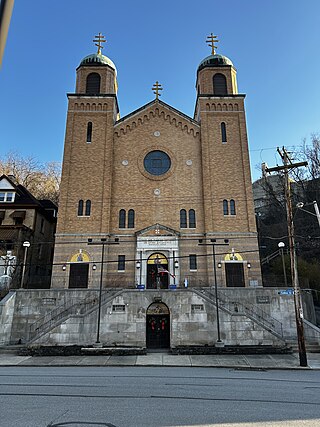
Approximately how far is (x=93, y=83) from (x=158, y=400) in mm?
32128

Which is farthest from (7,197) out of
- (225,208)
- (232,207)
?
(232,207)

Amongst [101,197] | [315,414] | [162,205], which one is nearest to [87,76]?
[101,197]

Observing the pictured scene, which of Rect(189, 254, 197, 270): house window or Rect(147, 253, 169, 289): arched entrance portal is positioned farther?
Rect(189, 254, 197, 270): house window

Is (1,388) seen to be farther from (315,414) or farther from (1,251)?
(1,251)

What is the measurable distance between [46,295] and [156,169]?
15286mm

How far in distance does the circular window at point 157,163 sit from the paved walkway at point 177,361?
1717 centimetres

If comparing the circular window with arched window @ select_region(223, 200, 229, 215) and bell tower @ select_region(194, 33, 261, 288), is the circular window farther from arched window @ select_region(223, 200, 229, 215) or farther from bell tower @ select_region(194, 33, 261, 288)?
arched window @ select_region(223, 200, 229, 215)

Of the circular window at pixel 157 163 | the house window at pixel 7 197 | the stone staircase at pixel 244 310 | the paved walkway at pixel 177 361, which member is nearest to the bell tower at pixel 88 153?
the circular window at pixel 157 163

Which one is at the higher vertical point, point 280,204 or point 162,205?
point 280,204

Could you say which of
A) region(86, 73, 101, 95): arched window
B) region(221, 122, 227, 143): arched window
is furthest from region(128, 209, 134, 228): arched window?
region(86, 73, 101, 95): arched window

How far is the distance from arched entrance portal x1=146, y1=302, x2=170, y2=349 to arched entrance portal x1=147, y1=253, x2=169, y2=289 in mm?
4399

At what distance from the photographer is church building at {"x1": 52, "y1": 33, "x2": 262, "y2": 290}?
1113 inches

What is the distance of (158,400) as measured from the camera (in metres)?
9.46

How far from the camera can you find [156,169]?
31.9m
